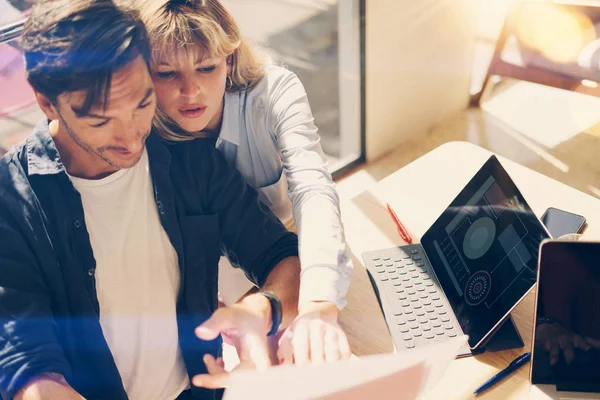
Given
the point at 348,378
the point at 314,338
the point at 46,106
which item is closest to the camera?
the point at 348,378

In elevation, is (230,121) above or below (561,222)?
above

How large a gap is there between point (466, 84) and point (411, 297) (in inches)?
81.1

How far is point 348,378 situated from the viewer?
82 centimetres

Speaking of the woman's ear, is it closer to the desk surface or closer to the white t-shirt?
the white t-shirt

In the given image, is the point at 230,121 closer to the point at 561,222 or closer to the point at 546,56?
the point at 561,222

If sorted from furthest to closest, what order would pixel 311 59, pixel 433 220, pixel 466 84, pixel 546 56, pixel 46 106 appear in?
pixel 311 59, pixel 466 84, pixel 546 56, pixel 433 220, pixel 46 106

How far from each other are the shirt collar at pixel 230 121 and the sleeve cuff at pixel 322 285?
0.37m

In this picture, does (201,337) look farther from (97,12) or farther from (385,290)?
(97,12)

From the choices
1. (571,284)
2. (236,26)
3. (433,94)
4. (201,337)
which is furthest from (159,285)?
(433,94)

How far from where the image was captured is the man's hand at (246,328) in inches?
42.4

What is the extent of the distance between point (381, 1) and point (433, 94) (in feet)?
2.23

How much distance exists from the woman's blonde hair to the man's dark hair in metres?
0.11

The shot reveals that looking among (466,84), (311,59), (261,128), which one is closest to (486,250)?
(261,128)

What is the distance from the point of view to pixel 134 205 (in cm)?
115
